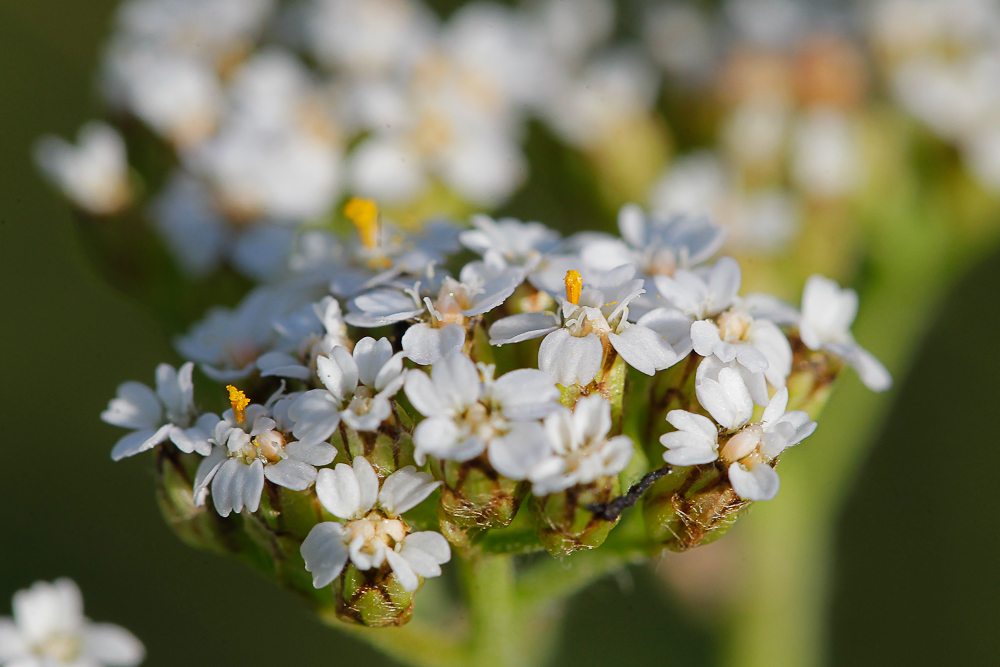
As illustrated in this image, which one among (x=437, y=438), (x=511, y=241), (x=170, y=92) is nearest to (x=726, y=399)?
(x=437, y=438)

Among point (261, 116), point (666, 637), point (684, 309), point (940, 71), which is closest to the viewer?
→ point (684, 309)

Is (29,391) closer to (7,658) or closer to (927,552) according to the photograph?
(7,658)

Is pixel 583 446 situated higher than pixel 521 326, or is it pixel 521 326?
pixel 521 326

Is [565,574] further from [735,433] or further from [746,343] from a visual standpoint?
[746,343]

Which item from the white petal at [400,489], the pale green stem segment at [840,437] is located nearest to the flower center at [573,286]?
the white petal at [400,489]

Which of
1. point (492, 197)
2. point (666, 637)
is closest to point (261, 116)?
point (492, 197)
